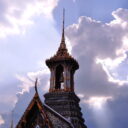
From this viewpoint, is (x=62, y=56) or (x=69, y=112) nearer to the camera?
(x=69, y=112)

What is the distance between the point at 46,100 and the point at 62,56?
6.07 metres

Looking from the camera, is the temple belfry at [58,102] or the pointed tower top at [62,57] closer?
the temple belfry at [58,102]

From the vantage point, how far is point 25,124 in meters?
32.9

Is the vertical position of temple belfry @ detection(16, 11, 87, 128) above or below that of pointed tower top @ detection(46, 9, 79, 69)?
below

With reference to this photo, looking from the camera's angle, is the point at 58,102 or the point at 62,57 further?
the point at 62,57

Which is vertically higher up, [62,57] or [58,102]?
[62,57]

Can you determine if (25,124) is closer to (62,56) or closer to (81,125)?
(81,125)

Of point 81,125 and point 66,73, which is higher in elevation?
point 66,73

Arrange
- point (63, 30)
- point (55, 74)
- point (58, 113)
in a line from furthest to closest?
1. point (63, 30)
2. point (55, 74)
3. point (58, 113)

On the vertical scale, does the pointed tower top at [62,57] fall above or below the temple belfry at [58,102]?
above

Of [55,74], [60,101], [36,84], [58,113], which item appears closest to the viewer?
[36,84]

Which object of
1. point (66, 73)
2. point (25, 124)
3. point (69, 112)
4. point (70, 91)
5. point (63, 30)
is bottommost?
point (25, 124)

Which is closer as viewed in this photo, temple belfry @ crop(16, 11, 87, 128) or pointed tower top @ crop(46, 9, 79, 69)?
temple belfry @ crop(16, 11, 87, 128)

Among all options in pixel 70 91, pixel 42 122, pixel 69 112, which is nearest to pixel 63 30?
pixel 70 91
